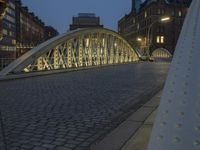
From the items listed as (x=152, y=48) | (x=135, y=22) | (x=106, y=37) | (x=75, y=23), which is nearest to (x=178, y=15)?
(x=152, y=48)

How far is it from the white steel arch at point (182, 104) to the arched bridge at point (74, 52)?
1766 centimetres

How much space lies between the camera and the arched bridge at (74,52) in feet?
76.3

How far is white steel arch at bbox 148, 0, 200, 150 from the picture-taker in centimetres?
234

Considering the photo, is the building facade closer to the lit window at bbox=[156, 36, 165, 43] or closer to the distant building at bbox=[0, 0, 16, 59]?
the lit window at bbox=[156, 36, 165, 43]

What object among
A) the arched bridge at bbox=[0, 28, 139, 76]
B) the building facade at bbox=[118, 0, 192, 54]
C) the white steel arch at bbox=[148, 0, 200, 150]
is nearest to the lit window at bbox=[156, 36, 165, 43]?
the building facade at bbox=[118, 0, 192, 54]

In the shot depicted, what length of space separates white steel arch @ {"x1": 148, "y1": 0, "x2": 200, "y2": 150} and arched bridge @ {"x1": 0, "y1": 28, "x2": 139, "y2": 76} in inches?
695

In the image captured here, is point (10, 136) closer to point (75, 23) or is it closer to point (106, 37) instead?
point (106, 37)

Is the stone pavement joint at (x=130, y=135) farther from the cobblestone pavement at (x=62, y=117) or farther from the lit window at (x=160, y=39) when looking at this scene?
the lit window at (x=160, y=39)

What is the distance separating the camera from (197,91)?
264cm

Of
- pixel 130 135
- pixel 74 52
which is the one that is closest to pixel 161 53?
pixel 74 52

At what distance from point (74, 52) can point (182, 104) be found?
28.4 metres

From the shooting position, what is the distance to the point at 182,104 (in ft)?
8.48

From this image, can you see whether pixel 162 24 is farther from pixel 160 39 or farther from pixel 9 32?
pixel 9 32

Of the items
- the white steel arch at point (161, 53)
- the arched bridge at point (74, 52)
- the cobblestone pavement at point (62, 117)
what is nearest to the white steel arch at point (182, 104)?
the cobblestone pavement at point (62, 117)
